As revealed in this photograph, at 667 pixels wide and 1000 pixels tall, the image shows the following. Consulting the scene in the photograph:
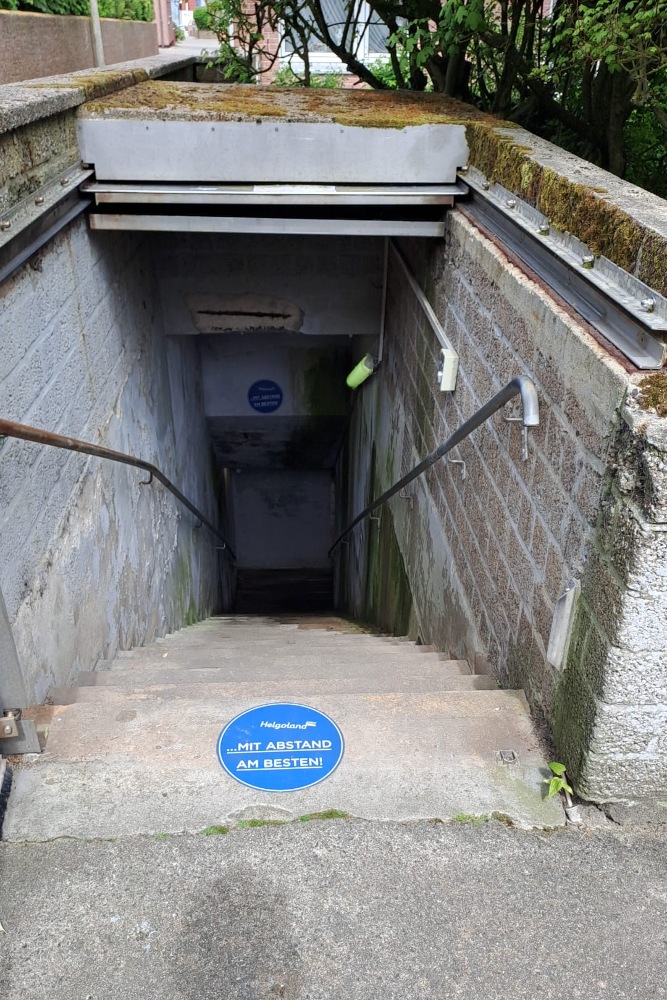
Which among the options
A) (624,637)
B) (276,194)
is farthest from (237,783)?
(276,194)

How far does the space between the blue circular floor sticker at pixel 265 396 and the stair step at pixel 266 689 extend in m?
6.15

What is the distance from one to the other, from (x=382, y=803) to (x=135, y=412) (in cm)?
341

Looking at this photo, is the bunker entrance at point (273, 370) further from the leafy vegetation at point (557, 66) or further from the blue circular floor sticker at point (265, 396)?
the leafy vegetation at point (557, 66)

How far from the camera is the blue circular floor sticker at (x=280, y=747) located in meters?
2.07

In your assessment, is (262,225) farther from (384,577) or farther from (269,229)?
(384,577)

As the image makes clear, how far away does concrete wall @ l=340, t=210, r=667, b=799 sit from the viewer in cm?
175

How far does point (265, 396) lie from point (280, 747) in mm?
6953

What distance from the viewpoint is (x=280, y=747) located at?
85.7 inches

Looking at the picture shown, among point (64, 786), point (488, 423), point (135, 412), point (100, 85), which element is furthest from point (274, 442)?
point (64, 786)

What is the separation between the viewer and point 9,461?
246cm

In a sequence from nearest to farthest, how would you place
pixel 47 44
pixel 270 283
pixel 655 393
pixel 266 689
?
pixel 655 393
pixel 266 689
pixel 47 44
pixel 270 283

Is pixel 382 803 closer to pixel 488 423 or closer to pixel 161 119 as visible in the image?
pixel 488 423

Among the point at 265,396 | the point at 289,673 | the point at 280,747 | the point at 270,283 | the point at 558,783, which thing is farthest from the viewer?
the point at 265,396

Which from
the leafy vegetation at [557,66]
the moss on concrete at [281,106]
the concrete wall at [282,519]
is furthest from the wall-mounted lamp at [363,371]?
the concrete wall at [282,519]
